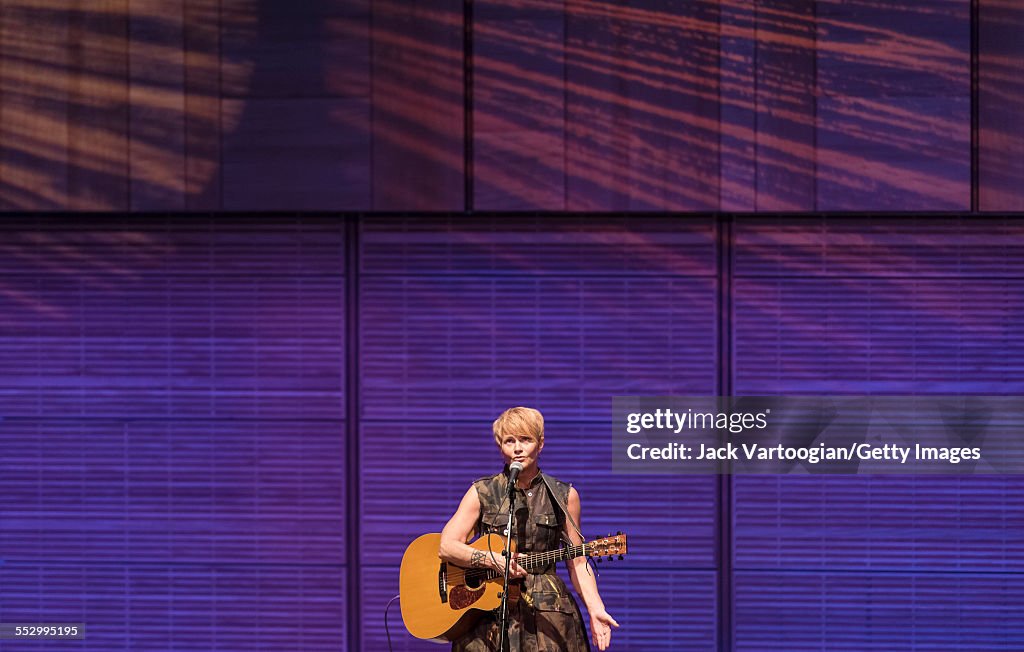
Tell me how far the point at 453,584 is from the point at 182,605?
2.50 metres

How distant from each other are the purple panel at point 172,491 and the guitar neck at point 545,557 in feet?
6.85

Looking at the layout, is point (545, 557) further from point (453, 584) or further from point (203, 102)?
point (203, 102)

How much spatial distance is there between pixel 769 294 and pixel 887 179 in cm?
90

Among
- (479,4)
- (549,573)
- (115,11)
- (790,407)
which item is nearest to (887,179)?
(790,407)

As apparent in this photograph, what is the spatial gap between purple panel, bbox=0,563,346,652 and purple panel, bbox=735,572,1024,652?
7.95 feet

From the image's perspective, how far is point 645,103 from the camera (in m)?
6.20

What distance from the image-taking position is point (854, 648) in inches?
250

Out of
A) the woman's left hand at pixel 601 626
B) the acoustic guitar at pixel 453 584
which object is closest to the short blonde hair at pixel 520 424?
the acoustic guitar at pixel 453 584

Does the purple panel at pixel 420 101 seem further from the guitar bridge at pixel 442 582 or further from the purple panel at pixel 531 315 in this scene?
the guitar bridge at pixel 442 582

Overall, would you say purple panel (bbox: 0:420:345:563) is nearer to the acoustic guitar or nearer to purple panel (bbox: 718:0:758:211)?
the acoustic guitar

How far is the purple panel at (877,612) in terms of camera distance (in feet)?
20.7

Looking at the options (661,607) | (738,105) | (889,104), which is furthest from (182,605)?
(889,104)

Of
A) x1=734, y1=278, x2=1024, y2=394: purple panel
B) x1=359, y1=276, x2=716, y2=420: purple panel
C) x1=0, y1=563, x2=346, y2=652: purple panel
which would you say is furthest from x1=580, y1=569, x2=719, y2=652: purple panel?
x1=0, y1=563, x2=346, y2=652: purple panel

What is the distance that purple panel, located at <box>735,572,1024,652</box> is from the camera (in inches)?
249
